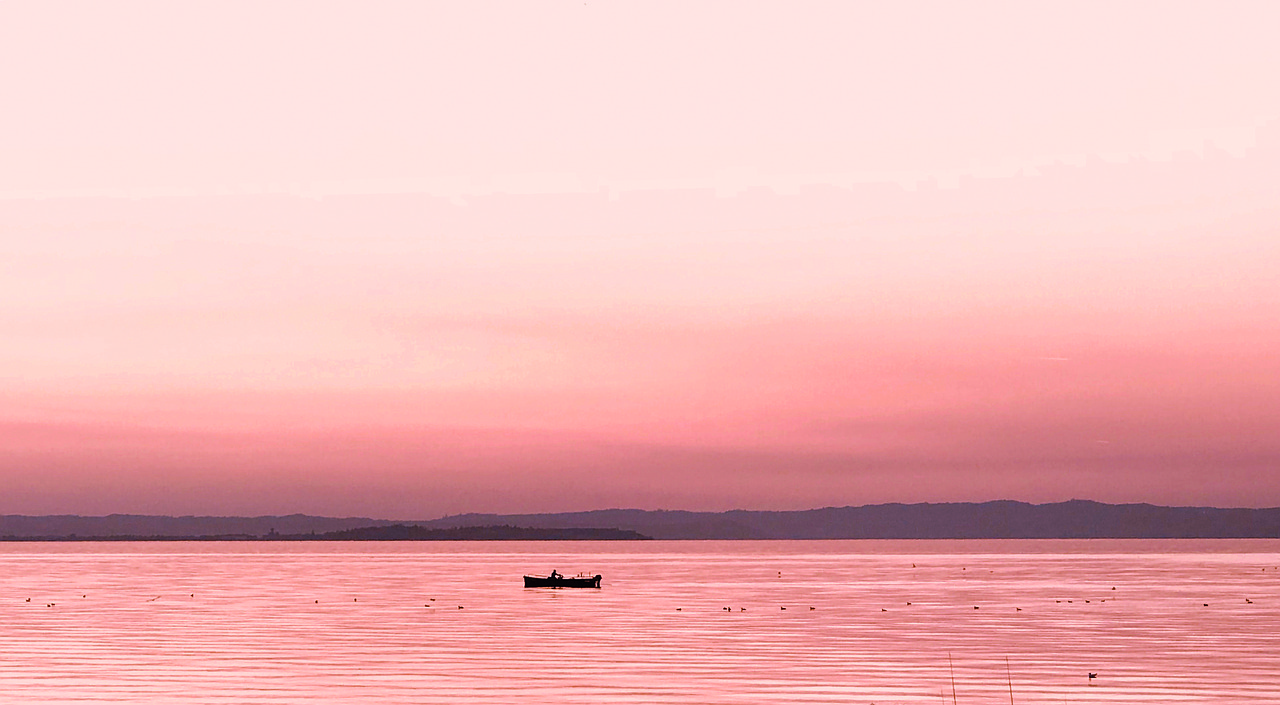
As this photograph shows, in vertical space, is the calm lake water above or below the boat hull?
below

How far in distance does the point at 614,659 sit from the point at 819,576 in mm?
112626

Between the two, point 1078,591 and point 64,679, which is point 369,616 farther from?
point 1078,591

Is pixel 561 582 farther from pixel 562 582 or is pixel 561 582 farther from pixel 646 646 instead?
pixel 646 646

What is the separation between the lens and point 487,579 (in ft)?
538

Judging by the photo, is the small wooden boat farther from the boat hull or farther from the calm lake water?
the calm lake water

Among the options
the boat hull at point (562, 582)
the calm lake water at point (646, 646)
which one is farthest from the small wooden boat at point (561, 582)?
the calm lake water at point (646, 646)

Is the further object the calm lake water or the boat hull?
the boat hull

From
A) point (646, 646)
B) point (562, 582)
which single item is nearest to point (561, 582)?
point (562, 582)

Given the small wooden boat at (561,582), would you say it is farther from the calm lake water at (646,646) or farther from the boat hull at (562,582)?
the calm lake water at (646,646)

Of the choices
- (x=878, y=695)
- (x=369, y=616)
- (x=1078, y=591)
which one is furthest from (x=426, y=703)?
(x=1078, y=591)

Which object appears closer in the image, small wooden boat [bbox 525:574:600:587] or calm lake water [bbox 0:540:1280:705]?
calm lake water [bbox 0:540:1280:705]

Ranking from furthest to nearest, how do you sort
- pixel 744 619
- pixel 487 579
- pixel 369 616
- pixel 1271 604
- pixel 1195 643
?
pixel 487 579 → pixel 1271 604 → pixel 369 616 → pixel 744 619 → pixel 1195 643

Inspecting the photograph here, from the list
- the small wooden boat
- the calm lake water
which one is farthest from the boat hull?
the calm lake water

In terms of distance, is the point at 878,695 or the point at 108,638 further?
the point at 108,638
